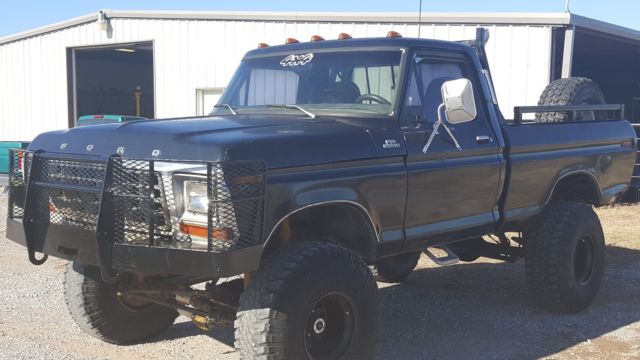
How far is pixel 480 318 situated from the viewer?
616cm

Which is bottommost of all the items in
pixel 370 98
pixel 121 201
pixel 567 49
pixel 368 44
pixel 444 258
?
pixel 444 258

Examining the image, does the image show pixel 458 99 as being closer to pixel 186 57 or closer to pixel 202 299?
pixel 202 299

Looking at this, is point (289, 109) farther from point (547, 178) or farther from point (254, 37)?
point (254, 37)

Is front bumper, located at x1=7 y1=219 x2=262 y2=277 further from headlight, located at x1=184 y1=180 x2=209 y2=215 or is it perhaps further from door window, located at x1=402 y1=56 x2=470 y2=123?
door window, located at x1=402 y1=56 x2=470 y2=123

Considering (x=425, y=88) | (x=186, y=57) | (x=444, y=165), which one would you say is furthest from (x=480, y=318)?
(x=186, y=57)

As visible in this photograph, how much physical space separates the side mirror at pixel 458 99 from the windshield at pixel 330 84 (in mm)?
398

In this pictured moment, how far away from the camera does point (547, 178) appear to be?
6.07 meters

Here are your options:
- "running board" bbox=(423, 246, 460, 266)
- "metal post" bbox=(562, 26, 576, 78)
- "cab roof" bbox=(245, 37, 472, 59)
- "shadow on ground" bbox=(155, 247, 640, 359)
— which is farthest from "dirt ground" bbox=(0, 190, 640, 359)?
"metal post" bbox=(562, 26, 576, 78)

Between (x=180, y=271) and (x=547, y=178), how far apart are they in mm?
3504

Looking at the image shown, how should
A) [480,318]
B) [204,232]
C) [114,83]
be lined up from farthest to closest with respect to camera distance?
[114,83] < [480,318] < [204,232]

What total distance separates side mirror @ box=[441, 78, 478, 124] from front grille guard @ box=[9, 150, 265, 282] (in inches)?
59.7

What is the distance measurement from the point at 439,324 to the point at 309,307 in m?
2.26

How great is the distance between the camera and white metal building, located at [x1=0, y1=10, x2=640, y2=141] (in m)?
13.0

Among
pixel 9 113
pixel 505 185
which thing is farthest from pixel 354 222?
pixel 9 113
